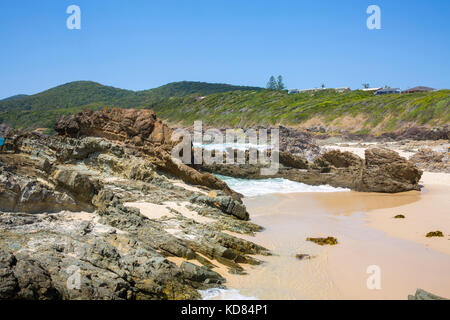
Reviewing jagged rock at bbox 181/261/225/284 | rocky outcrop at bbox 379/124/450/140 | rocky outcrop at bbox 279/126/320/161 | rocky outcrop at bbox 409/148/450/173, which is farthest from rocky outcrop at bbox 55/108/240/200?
rocky outcrop at bbox 379/124/450/140

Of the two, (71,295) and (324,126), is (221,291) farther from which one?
(324,126)

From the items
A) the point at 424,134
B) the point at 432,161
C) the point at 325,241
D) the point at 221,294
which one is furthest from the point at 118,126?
the point at 424,134

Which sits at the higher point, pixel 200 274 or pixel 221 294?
pixel 200 274

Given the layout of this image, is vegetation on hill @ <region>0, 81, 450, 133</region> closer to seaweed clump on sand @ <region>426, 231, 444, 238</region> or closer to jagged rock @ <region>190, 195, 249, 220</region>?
seaweed clump on sand @ <region>426, 231, 444, 238</region>

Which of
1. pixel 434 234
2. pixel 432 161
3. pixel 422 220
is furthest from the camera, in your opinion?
pixel 432 161

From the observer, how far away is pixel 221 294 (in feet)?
16.9

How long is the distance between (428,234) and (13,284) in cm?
843

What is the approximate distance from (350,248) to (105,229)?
16.2 ft

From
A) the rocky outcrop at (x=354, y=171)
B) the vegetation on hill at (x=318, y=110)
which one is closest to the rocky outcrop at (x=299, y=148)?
the rocky outcrop at (x=354, y=171)

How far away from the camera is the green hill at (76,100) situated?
259ft

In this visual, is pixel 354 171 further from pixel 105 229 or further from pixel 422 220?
pixel 105 229

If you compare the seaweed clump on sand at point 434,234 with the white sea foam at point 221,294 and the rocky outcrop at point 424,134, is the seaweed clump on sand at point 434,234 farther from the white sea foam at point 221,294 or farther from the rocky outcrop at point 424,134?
the rocky outcrop at point 424,134

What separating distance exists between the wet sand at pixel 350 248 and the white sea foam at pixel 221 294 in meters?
0.14
